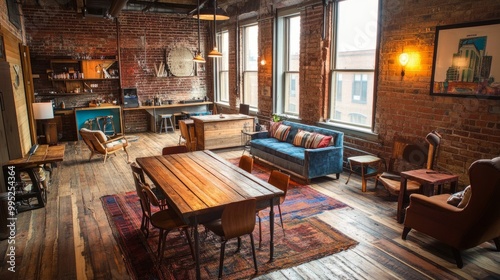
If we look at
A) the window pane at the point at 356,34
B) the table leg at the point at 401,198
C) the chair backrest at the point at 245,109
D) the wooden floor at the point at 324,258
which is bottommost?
the wooden floor at the point at 324,258

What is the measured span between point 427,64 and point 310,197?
2521mm

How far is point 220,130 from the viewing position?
320 inches

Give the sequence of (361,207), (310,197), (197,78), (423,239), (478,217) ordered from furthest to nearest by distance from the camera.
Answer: (197,78)
(310,197)
(361,207)
(423,239)
(478,217)

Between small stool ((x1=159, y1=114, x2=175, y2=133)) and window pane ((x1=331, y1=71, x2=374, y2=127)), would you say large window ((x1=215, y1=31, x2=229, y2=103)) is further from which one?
window pane ((x1=331, y1=71, x2=374, y2=127))

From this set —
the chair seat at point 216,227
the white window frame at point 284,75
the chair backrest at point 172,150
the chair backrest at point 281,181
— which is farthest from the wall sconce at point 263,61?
the chair seat at point 216,227

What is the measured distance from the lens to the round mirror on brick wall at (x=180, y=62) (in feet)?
36.2

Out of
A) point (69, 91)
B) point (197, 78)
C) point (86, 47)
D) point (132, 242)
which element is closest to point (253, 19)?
point (197, 78)

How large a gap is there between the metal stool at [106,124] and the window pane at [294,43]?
5.40 meters

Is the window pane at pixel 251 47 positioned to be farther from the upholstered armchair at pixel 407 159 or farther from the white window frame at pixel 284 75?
the upholstered armchair at pixel 407 159

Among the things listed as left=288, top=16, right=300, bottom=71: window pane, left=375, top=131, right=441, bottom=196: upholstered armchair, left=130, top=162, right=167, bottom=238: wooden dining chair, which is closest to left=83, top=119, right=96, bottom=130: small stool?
left=288, top=16, right=300, bottom=71: window pane

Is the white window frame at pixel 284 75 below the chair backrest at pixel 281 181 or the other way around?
the other way around

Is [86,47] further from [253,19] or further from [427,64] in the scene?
[427,64]

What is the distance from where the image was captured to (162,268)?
11.2 ft

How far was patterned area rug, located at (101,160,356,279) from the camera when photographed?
3371mm
